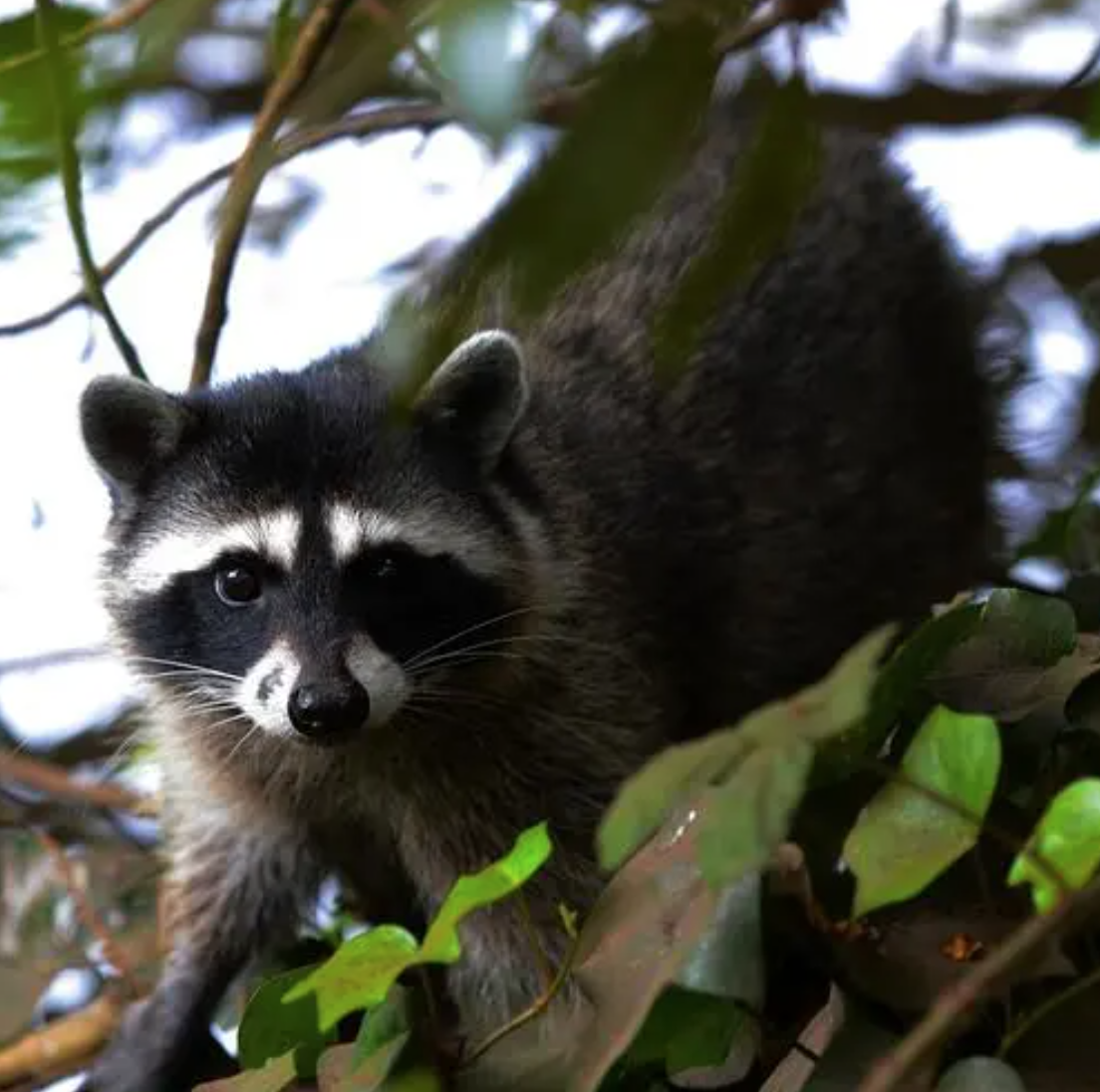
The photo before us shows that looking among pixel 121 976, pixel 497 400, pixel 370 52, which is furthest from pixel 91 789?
pixel 370 52

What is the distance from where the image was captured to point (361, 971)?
1.89 meters

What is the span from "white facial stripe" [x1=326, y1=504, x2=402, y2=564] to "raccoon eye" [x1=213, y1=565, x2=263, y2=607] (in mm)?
140

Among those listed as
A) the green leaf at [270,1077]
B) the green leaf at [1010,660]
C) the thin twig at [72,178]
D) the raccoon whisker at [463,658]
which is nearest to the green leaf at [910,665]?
the green leaf at [1010,660]

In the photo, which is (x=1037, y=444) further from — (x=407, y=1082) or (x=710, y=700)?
(x=407, y=1082)

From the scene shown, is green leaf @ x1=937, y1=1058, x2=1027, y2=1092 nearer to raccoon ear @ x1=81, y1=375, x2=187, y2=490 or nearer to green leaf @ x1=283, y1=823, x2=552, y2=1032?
green leaf @ x1=283, y1=823, x2=552, y2=1032

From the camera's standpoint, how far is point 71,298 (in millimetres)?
3459

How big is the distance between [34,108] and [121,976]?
274cm

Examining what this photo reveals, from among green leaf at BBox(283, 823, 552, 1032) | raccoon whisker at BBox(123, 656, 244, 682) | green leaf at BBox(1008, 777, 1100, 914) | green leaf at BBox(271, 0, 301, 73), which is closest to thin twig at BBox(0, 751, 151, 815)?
raccoon whisker at BBox(123, 656, 244, 682)

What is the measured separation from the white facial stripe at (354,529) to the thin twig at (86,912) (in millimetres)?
732

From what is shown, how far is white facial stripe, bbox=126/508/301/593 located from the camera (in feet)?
10.2

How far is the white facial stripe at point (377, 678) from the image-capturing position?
2902 mm

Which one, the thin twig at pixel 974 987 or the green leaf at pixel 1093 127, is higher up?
the green leaf at pixel 1093 127

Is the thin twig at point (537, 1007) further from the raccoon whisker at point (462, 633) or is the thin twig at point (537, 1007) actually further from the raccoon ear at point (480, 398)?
the raccoon ear at point (480, 398)

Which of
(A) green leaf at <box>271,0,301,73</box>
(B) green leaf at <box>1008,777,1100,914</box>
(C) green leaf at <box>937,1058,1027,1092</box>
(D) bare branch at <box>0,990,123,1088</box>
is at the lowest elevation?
(D) bare branch at <box>0,990,123,1088</box>
